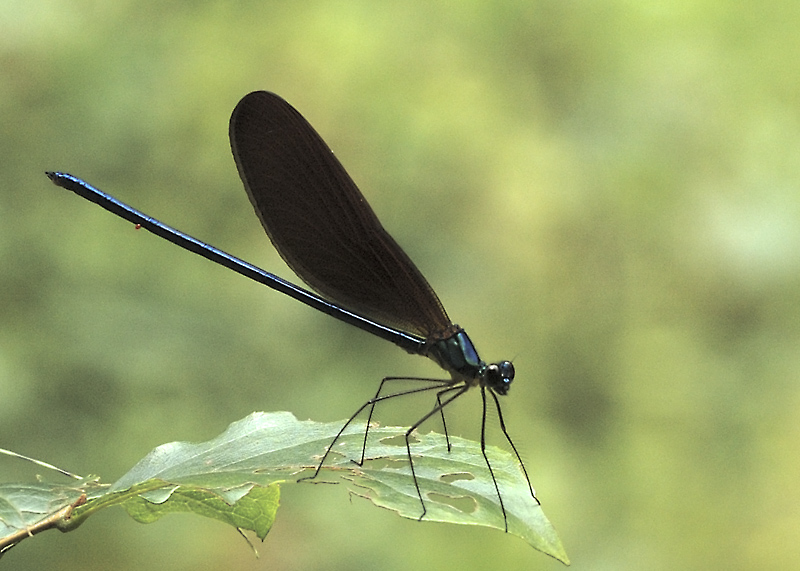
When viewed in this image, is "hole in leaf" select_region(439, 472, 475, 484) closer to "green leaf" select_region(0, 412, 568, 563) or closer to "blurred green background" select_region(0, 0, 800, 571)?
"green leaf" select_region(0, 412, 568, 563)

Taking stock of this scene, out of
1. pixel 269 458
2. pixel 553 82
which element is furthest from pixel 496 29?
pixel 269 458

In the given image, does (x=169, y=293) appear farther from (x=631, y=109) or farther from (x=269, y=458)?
(x=631, y=109)

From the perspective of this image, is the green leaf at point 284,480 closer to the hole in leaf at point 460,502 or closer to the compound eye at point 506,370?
the hole in leaf at point 460,502

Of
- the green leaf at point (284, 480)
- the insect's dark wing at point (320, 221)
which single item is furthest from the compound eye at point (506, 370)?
the green leaf at point (284, 480)

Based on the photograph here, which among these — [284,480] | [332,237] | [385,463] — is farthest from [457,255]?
[284,480]

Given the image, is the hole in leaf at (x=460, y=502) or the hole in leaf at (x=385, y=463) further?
the hole in leaf at (x=385, y=463)

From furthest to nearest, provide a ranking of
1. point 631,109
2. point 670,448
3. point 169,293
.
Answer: point 631,109 → point 670,448 → point 169,293

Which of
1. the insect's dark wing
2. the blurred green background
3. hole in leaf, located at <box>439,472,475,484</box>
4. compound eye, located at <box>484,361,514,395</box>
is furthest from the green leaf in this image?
the blurred green background
